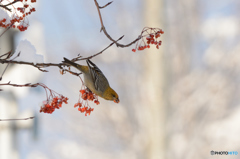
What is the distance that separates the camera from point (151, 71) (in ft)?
7.21

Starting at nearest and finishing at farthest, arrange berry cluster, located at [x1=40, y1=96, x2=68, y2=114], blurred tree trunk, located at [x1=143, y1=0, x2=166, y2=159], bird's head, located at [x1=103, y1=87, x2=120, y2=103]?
berry cluster, located at [x1=40, y1=96, x2=68, y2=114]
bird's head, located at [x1=103, y1=87, x2=120, y2=103]
blurred tree trunk, located at [x1=143, y1=0, x2=166, y2=159]

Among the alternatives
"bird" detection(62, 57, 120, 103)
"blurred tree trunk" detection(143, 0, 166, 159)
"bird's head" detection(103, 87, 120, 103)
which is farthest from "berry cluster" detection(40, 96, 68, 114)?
"blurred tree trunk" detection(143, 0, 166, 159)

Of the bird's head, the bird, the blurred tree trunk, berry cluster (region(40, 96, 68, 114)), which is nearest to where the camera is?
berry cluster (region(40, 96, 68, 114))

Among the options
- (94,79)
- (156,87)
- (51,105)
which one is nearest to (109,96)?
(94,79)

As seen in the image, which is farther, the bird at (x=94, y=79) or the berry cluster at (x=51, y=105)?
the bird at (x=94, y=79)

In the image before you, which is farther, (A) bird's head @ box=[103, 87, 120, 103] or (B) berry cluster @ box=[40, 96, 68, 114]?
(A) bird's head @ box=[103, 87, 120, 103]

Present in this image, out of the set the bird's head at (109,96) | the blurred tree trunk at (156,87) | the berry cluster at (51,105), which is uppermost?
the blurred tree trunk at (156,87)

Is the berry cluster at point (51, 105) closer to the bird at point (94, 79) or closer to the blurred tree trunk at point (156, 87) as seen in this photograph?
A: the bird at point (94, 79)

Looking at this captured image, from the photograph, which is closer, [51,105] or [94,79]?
[51,105]

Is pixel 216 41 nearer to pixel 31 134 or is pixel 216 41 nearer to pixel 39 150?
pixel 31 134

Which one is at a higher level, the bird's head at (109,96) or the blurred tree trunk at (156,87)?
the blurred tree trunk at (156,87)

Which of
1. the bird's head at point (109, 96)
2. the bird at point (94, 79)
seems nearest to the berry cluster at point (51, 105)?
the bird at point (94, 79)

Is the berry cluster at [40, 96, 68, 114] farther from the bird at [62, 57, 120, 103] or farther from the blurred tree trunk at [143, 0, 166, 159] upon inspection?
the blurred tree trunk at [143, 0, 166, 159]

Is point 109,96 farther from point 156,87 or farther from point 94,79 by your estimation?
point 156,87
